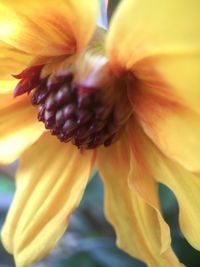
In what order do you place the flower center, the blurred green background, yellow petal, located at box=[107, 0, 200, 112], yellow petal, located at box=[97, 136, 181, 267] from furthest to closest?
1. the blurred green background
2. yellow petal, located at box=[97, 136, 181, 267]
3. the flower center
4. yellow petal, located at box=[107, 0, 200, 112]

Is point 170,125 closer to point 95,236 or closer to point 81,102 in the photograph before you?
point 81,102

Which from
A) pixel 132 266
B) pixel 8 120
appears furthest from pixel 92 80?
pixel 132 266

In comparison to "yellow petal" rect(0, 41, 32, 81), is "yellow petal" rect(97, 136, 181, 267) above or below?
below

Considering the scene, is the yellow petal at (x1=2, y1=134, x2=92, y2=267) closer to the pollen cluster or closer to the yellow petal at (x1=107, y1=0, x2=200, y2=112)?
the pollen cluster

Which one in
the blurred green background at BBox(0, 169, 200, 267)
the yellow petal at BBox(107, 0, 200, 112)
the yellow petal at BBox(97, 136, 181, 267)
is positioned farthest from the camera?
the blurred green background at BBox(0, 169, 200, 267)

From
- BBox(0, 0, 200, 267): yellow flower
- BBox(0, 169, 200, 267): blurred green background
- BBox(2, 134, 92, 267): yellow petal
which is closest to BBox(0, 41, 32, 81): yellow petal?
BBox(0, 0, 200, 267): yellow flower

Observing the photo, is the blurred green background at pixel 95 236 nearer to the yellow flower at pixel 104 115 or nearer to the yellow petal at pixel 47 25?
the yellow flower at pixel 104 115

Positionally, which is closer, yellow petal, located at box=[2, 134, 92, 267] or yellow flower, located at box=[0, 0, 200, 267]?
yellow flower, located at box=[0, 0, 200, 267]
